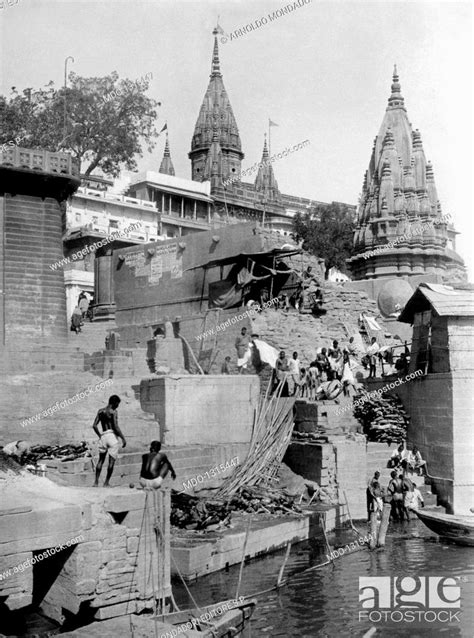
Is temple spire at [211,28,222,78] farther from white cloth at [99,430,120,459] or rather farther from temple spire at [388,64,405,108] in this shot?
white cloth at [99,430,120,459]

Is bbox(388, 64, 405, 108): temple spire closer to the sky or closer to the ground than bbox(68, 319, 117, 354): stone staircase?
closer to the sky

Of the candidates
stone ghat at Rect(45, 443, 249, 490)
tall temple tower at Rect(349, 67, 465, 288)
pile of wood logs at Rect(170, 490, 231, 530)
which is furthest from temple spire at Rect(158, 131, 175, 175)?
pile of wood logs at Rect(170, 490, 231, 530)

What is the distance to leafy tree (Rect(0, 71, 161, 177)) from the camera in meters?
29.6

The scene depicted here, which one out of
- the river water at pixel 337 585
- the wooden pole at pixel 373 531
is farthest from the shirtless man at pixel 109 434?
the wooden pole at pixel 373 531

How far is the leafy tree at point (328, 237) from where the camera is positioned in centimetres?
A: 3803

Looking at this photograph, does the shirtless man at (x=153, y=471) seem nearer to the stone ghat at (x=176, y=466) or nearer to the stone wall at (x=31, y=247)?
the stone ghat at (x=176, y=466)

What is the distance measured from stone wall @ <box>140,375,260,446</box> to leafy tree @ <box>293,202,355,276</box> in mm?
22079

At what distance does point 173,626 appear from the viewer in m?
7.96

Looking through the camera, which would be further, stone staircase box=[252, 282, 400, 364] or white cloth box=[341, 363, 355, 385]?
stone staircase box=[252, 282, 400, 364]

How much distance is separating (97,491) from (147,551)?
870 mm

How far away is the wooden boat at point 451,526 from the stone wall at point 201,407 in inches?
159

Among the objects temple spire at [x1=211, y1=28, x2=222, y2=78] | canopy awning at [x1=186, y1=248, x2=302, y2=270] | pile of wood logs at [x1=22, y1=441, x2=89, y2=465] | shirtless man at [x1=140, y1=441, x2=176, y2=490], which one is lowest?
pile of wood logs at [x1=22, y1=441, x2=89, y2=465]

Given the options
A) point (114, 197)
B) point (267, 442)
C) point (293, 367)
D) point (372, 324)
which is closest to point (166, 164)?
point (114, 197)

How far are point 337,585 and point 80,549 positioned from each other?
4.36 meters
